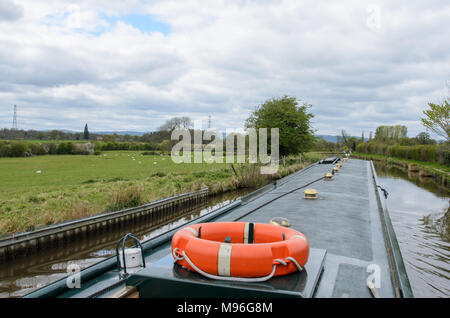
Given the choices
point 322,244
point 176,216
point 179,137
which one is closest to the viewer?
point 322,244

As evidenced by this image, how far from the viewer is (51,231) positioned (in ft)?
25.0

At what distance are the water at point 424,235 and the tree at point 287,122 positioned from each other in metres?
7.89

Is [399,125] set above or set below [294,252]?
above

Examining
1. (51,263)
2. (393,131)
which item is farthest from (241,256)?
(393,131)

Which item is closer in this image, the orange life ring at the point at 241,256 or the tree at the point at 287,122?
the orange life ring at the point at 241,256

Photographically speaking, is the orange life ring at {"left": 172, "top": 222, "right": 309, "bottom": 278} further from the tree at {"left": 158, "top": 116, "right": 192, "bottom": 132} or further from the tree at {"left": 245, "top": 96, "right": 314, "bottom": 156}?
the tree at {"left": 158, "top": 116, "right": 192, "bottom": 132}

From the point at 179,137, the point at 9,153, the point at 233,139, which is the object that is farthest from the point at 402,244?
the point at 179,137

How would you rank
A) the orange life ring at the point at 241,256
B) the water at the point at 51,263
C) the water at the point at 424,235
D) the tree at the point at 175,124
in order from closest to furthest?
1. the orange life ring at the point at 241,256
2. the water at the point at 51,263
3. the water at the point at 424,235
4. the tree at the point at 175,124

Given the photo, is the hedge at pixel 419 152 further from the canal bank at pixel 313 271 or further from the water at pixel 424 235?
the canal bank at pixel 313 271

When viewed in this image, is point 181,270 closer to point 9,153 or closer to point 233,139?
point 233,139

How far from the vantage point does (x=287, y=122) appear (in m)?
24.3

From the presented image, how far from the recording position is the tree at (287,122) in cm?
2389

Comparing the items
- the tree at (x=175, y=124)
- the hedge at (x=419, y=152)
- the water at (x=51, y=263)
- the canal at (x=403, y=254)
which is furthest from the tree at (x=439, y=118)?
the tree at (x=175, y=124)
